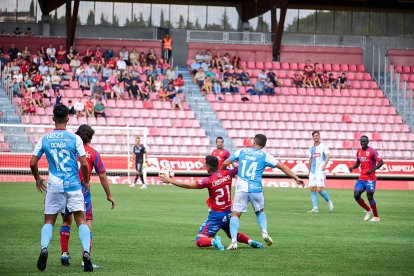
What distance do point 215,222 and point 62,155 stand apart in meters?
3.81

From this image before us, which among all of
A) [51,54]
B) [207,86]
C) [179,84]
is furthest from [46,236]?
[207,86]

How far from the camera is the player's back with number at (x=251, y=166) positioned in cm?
1419

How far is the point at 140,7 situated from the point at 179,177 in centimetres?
1471

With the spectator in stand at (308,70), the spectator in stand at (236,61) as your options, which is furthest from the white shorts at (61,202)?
the spectator in stand at (308,70)

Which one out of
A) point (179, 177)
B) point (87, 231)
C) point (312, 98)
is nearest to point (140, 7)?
point (312, 98)

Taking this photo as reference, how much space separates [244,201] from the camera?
1412 centimetres

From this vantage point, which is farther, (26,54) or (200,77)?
(200,77)

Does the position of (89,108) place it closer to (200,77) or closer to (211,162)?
(200,77)

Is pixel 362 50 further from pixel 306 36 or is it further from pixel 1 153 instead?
pixel 1 153

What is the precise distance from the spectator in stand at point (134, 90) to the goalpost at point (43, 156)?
3532 mm

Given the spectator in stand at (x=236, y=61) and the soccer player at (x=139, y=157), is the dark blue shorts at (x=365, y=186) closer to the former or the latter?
the soccer player at (x=139, y=157)

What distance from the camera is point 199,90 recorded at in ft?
148

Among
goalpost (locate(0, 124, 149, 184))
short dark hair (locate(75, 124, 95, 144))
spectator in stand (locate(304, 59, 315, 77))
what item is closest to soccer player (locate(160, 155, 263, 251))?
short dark hair (locate(75, 124, 95, 144))

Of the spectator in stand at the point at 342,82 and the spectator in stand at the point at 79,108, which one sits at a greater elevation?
the spectator in stand at the point at 342,82
